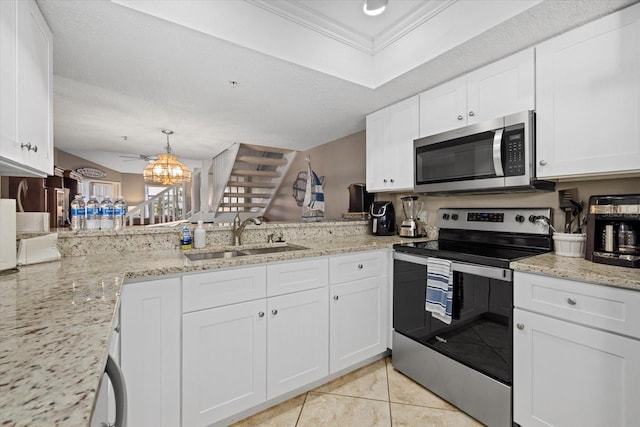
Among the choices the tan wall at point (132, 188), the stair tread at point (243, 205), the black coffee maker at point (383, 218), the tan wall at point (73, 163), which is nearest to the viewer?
the black coffee maker at point (383, 218)

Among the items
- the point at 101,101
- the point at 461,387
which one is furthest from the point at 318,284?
the point at 101,101

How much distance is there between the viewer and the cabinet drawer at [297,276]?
65.0 inches

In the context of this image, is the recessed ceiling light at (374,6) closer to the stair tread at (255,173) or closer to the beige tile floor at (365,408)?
the beige tile floor at (365,408)

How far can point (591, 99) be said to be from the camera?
1453mm

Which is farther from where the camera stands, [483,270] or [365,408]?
[365,408]

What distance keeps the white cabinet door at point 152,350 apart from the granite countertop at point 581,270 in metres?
1.68

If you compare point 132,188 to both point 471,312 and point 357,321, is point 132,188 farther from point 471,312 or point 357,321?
point 471,312

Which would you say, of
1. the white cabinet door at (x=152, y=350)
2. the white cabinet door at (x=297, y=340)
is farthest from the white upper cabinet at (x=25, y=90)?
the white cabinet door at (x=297, y=340)

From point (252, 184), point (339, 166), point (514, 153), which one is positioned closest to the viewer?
point (514, 153)

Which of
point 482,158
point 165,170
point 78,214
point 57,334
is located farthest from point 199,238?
point 165,170

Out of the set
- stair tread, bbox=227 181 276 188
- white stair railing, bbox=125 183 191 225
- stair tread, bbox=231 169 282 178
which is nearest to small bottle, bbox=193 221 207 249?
stair tread, bbox=231 169 282 178

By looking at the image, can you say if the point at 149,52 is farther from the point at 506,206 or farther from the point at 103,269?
the point at 506,206

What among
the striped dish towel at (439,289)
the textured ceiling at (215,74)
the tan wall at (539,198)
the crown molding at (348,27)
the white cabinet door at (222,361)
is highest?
the crown molding at (348,27)

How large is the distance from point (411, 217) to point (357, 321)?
1.07 meters
